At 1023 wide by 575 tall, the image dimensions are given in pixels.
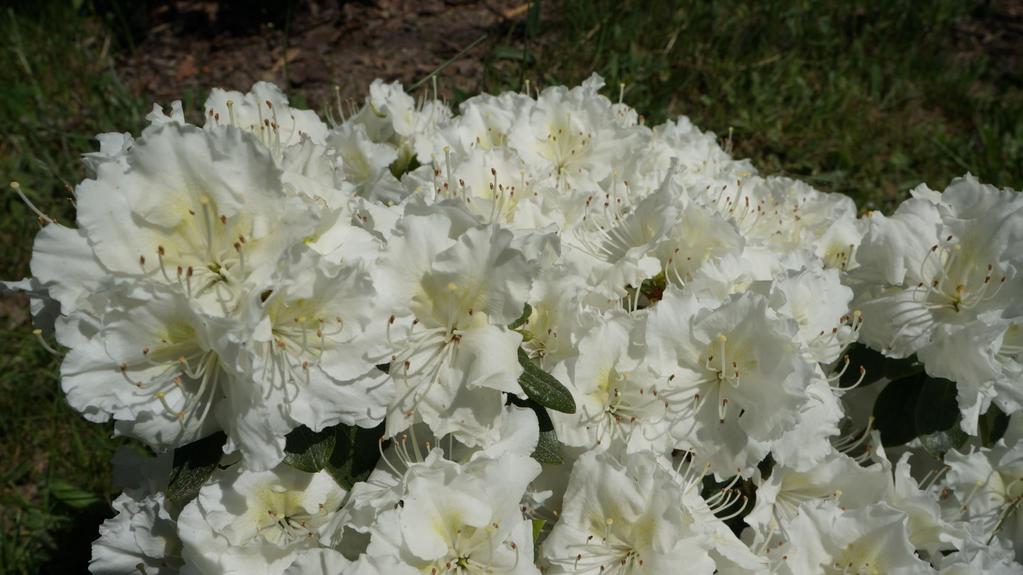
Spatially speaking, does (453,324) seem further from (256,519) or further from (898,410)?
(898,410)

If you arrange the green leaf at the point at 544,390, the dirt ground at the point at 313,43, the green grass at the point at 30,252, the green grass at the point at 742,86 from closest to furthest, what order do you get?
the green leaf at the point at 544,390 → the green grass at the point at 30,252 → the green grass at the point at 742,86 → the dirt ground at the point at 313,43

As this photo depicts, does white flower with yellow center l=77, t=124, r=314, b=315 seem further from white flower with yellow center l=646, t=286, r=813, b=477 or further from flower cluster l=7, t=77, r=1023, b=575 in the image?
white flower with yellow center l=646, t=286, r=813, b=477

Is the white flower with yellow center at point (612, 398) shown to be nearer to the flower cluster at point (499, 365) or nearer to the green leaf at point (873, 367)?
the flower cluster at point (499, 365)

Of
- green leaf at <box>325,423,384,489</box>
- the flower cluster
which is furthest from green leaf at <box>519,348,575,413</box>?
green leaf at <box>325,423,384,489</box>

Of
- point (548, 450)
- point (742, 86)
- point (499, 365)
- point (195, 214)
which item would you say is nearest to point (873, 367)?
point (548, 450)

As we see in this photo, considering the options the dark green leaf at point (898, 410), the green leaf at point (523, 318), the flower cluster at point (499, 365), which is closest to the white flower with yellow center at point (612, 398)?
the flower cluster at point (499, 365)

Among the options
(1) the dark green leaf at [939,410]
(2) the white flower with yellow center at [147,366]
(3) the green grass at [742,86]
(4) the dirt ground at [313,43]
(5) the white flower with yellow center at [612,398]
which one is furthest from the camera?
(4) the dirt ground at [313,43]

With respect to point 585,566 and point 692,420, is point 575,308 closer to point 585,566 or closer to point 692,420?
point 692,420
